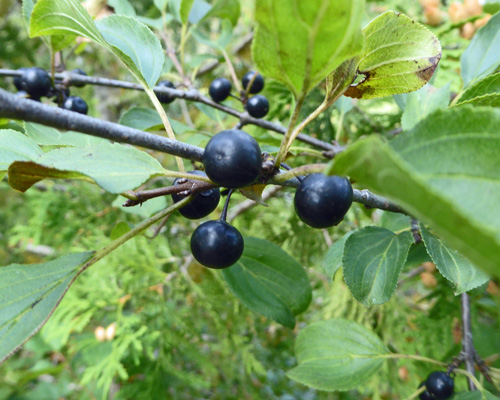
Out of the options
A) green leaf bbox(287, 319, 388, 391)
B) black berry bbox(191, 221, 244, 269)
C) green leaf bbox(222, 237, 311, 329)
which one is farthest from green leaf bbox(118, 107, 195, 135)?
green leaf bbox(287, 319, 388, 391)

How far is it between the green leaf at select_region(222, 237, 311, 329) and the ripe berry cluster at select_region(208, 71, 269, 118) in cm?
68

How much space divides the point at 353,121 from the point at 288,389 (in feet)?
7.19

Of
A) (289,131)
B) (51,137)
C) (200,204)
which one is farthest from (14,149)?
(289,131)

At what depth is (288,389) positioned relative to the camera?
2.96 m

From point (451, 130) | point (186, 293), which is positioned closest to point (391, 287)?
point (451, 130)

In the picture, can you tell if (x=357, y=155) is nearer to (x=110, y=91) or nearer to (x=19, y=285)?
(x=19, y=285)

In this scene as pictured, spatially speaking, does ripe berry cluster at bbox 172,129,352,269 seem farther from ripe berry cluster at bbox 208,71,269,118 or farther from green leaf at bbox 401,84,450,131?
ripe berry cluster at bbox 208,71,269,118

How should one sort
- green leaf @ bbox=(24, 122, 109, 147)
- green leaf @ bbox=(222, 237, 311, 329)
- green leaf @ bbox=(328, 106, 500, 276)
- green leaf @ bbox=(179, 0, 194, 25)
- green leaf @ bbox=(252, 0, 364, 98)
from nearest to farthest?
green leaf @ bbox=(328, 106, 500, 276) < green leaf @ bbox=(252, 0, 364, 98) < green leaf @ bbox=(24, 122, 109, 147) < green leaf @ bbox=(222, 237, 311, 329) < green leaf @ bbox=(179, 0, 194, 25)

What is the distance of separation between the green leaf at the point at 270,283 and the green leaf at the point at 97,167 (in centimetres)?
63

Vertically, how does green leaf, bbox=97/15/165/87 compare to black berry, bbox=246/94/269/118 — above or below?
above

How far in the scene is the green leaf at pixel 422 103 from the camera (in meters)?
1.16

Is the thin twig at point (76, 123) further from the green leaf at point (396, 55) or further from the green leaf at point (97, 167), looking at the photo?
the green leaf at point (396, 55)

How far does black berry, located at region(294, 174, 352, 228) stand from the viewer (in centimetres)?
62

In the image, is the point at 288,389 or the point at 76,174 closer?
the point at 76,174
